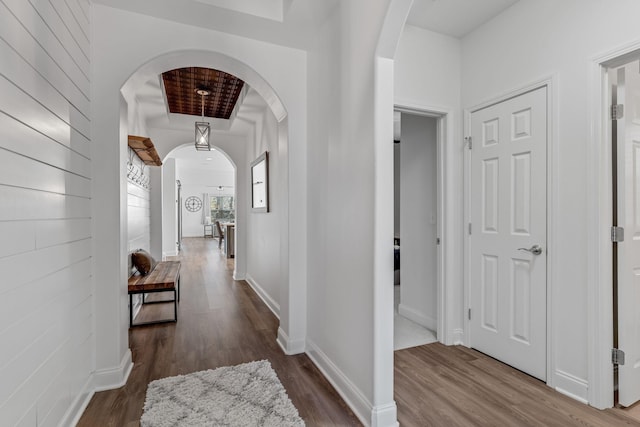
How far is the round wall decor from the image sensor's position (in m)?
14.3

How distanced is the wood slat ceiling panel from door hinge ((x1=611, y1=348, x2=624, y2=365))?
3812mm

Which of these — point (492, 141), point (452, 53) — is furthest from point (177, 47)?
point (492, 141)

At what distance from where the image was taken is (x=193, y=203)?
1440 centimetres

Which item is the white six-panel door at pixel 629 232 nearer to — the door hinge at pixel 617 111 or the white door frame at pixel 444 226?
the door hinge at pixel 617 111

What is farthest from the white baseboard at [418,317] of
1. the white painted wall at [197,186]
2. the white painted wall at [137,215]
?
the white painted wall at [197,186]

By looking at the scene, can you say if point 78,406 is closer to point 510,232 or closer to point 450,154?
point 510,232

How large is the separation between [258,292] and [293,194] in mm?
2395

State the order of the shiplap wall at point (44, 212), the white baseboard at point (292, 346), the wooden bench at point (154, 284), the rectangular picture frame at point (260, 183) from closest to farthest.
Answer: the shiplap wall at point (44, 212), the white baseboard at point (292, 346), the wooden bench at point (154, 284), the rectangular picture frame at point (260, 183)

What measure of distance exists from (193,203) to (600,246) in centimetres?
1446

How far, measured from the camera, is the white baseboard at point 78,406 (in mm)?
1700

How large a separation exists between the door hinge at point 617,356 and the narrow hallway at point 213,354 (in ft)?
5.18

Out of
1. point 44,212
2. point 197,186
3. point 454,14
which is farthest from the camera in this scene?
point 197,186

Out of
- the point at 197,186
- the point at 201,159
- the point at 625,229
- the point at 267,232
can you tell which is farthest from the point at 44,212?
the point at 197,186

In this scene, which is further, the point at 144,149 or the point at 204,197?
the point at 204,197
